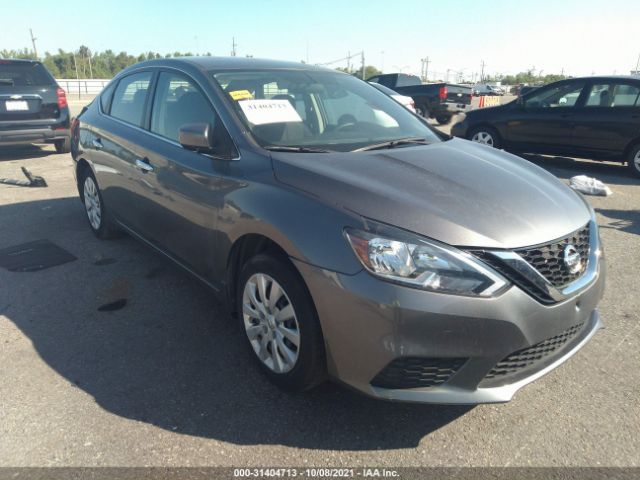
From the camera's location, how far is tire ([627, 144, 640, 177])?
8047 mm

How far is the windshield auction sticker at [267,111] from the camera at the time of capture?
2.96 metres

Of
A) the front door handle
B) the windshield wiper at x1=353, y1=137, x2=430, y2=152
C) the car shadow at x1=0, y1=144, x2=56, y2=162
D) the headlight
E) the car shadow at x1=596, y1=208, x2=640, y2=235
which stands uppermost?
the windshield wiper at x1=353, y1=137, x2=430, y2=152

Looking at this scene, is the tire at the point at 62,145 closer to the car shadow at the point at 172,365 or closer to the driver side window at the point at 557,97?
the car shadow at the point at 172,365

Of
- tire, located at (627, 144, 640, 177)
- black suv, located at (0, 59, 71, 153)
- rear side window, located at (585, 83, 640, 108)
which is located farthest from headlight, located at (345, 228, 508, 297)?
black suv, located at (0, 59, 71, 153)

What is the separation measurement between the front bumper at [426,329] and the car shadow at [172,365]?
1.28ft

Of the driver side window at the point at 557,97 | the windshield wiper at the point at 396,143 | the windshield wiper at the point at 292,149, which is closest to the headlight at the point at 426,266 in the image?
the windshield wiper at the point at 292,149

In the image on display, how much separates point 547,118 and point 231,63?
23.7 ft

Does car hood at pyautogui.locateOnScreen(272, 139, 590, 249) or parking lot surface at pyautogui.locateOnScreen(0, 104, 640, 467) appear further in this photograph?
parking lot surface at pyautogui.locateOnScreen(0, 104, 640, 467)

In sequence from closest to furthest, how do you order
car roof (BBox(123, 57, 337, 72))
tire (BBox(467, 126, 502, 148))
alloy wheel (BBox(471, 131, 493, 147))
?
car roof (BBox(123, 57, 337, 72)) < tire (BBox(467, 126, 502, 148)) < alloy wheel (BBox(471, 131, 493, 147))

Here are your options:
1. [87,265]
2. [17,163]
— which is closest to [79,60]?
[17,163]

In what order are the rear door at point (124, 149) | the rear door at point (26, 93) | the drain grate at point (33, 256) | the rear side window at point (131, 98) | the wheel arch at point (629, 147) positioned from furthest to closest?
1. the rear door at point (26, 93)
2. the wheel arch at point (629, 147)
3. the drain grate at point (33, 256)
4. the rear side window at point (131, 98)
5. the rear door at point (124, 149)

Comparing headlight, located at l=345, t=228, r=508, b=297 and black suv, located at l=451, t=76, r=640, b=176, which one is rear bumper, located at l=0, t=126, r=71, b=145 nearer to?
black suv, located at l=451, t=76, r=640, b=176

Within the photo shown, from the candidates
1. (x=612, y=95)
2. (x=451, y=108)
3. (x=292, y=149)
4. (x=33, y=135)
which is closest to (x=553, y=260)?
(x=292, y=149)

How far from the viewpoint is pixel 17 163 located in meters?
9.16
